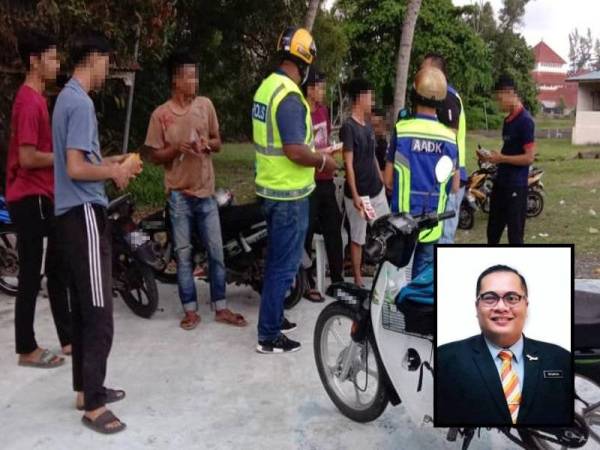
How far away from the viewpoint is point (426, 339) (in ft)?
9.89

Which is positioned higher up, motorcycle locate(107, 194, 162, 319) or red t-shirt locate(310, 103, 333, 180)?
red t-shirt locate(310, 103, 333, 180)

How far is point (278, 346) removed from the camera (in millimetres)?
4672

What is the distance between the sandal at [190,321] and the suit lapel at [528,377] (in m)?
2.96

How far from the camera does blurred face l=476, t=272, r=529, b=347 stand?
2.55 m

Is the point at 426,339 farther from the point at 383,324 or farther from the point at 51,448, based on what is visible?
the point at 51,448

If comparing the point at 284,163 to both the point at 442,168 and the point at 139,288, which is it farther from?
the point at 139,288

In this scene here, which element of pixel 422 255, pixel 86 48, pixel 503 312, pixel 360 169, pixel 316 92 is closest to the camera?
pixel 503 312

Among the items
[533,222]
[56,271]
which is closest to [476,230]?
[533,222]

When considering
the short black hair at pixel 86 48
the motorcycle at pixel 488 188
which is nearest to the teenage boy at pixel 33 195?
the short black hair at pixel 86 48

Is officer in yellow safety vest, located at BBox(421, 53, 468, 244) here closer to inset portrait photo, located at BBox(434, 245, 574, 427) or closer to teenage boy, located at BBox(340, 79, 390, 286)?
teenage boy, located at BBox(340, 79, 390, 286)

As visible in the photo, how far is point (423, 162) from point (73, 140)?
1.90 metres

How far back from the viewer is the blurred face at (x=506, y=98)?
5851mm

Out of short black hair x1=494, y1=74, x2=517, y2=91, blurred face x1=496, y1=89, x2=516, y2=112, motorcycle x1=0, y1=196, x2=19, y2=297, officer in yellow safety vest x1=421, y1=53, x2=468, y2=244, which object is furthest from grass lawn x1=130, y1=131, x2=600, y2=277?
motorcycle x1=0, y1=196, x2=19, y2=297

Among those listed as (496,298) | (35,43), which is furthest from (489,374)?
(35,43)
